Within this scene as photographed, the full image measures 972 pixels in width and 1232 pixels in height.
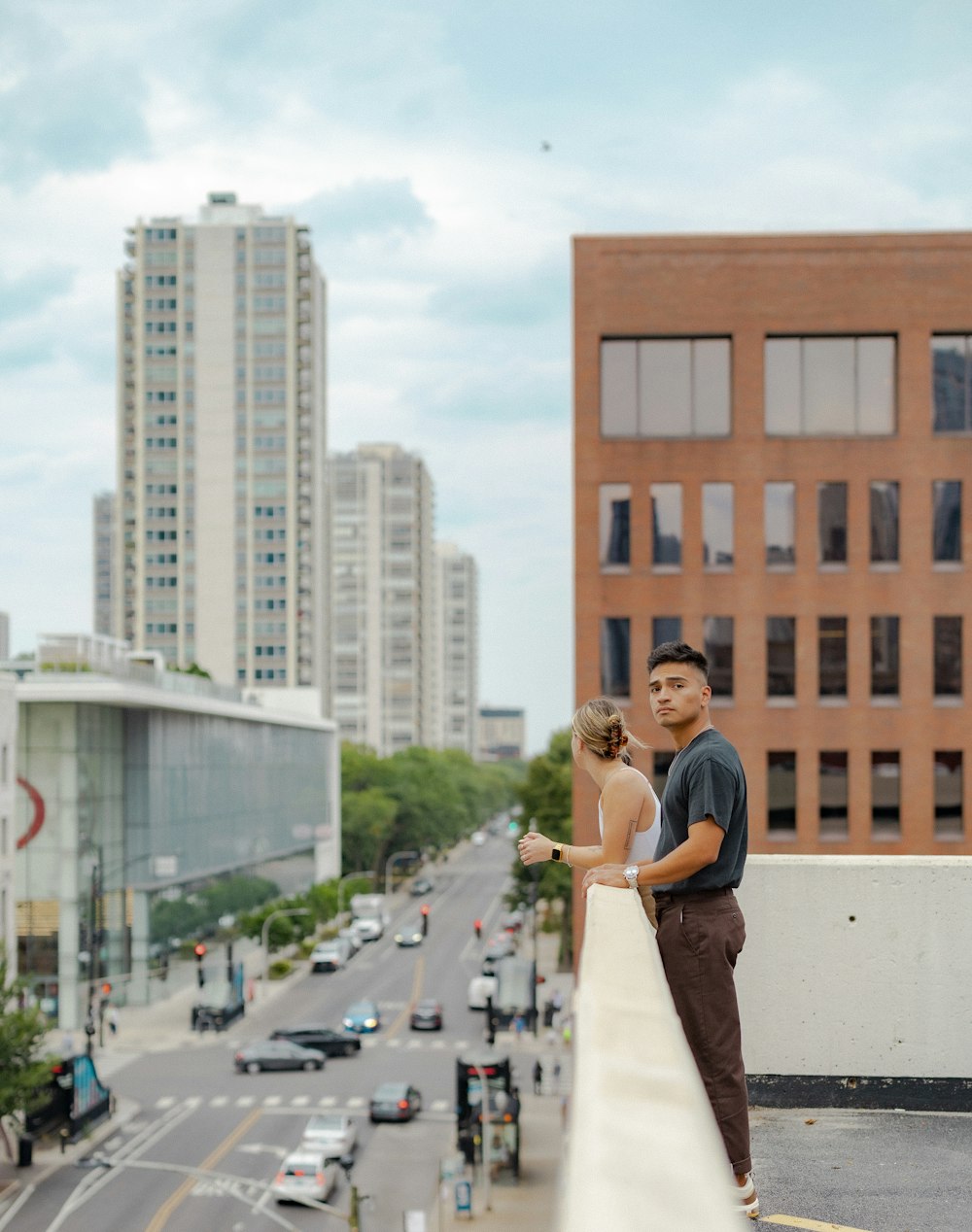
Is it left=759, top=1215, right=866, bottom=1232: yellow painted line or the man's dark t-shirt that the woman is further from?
left=759, top=1215, right=866, bottom=1232: yellow painted line

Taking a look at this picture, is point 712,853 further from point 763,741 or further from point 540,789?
point 540,789

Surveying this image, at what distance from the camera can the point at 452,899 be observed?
4798 inches

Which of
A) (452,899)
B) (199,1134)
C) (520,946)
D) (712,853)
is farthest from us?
(452,899)

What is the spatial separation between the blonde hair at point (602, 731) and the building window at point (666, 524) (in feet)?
112

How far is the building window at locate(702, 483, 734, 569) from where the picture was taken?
39.5 meters

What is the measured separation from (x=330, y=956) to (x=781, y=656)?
170 feet

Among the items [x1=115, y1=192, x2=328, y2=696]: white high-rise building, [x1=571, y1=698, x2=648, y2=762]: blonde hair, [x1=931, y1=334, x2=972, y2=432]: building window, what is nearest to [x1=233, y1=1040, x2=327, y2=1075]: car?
[x1=931, y1=334, x2=972, y2=432]: building window

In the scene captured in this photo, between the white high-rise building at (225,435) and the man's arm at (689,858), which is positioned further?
the white high-rise building at (225,435)

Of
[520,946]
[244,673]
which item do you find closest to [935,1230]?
[520,946]

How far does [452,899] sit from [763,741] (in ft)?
286

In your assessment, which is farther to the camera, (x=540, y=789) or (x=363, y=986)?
(x=540, y=789)

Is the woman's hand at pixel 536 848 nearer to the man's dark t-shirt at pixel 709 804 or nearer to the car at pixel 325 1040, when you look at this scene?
the man's dark t-shirt at pixel 709 804

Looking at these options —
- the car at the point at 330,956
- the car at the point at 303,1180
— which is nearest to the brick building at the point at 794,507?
the car at the point at 303,1180

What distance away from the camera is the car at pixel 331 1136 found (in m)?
39.3
